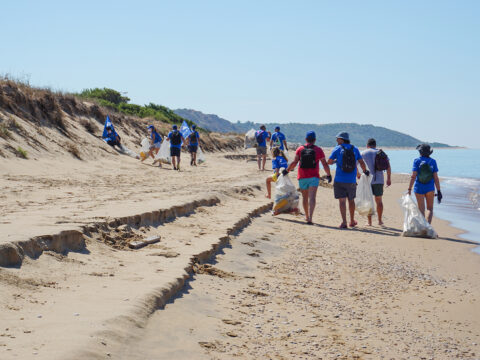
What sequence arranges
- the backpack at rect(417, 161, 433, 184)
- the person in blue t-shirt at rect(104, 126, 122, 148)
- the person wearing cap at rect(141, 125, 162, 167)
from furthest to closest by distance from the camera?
1. the person in blue t-shirt at rect(104, 126, 122, 148)
2. the person wearing cap at rect(141, 125, 162, 167)
3. the backpack at rect(417, 161, 433, 184)

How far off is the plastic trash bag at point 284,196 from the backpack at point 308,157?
79 centimetres

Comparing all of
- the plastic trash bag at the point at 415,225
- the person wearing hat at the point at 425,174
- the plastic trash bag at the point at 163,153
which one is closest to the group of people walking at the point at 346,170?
the person wearing hat at the point at 425,174

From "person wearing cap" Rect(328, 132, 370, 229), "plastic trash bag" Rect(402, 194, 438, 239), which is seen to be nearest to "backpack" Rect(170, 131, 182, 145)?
"person wearing cap" Rect(328, 132, 370, 229)

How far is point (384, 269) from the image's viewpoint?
254 inches

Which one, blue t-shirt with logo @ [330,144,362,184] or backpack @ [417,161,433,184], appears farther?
blue t-shirt with logo @ [330,144,362,184]

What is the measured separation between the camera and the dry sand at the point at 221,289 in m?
3.38

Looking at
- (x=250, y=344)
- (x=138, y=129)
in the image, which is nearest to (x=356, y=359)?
(x=250, y=344)

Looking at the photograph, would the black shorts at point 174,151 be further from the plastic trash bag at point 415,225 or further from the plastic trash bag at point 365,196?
the plastic trash bag at point 415,225

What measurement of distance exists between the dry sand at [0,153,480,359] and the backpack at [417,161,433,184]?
103 cm

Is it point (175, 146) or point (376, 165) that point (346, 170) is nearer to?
point (376, 165)

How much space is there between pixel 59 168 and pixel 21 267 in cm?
985

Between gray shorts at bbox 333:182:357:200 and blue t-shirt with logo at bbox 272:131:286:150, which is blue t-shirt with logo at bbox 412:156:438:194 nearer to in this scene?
gray shorts at bbox 333:182:357:200

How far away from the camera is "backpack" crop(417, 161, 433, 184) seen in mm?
8763

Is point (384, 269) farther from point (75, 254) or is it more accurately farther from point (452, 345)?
point (75, 254)
